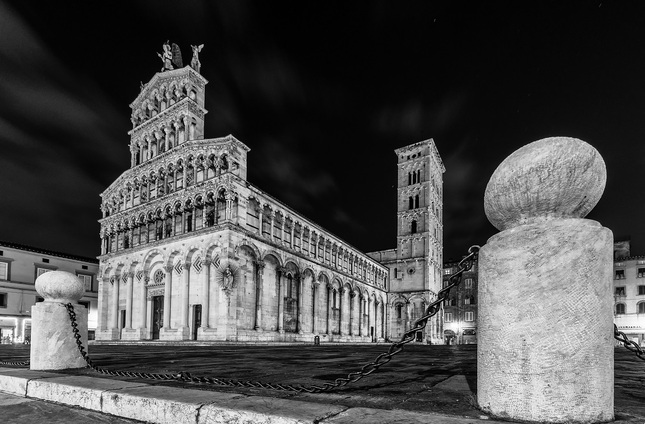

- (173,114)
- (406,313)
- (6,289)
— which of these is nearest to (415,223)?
(406,313)

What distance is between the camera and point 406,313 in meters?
55.1

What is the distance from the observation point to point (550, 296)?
7.17ft

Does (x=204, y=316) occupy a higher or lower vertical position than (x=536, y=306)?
lower

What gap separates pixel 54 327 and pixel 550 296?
5724 mm

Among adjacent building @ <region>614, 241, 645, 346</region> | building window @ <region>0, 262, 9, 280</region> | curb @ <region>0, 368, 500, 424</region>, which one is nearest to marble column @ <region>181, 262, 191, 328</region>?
curb @ <region>0, 368, 500, 424</region>

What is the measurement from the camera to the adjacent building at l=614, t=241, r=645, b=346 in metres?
49.1

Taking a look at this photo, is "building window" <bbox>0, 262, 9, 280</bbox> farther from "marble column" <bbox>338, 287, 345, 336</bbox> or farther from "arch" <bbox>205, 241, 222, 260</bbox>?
"marble column" <bbox>338, 287, 345, 336</bbox>

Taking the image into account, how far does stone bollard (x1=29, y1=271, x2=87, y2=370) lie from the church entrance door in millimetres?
27692

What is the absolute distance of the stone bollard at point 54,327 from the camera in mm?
5051

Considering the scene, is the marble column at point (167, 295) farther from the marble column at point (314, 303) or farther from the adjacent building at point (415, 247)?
the adjacent building at point (415, 247)

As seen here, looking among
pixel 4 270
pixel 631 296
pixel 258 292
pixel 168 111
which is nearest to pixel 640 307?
pixel 631 296

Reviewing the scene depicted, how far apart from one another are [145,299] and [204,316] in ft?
27.4

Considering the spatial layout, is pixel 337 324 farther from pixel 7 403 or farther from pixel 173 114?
pixel 7 403

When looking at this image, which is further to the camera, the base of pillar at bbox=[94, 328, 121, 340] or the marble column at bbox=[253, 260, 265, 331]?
the base of pillar at bbox=[94, 328, 121, 340]
